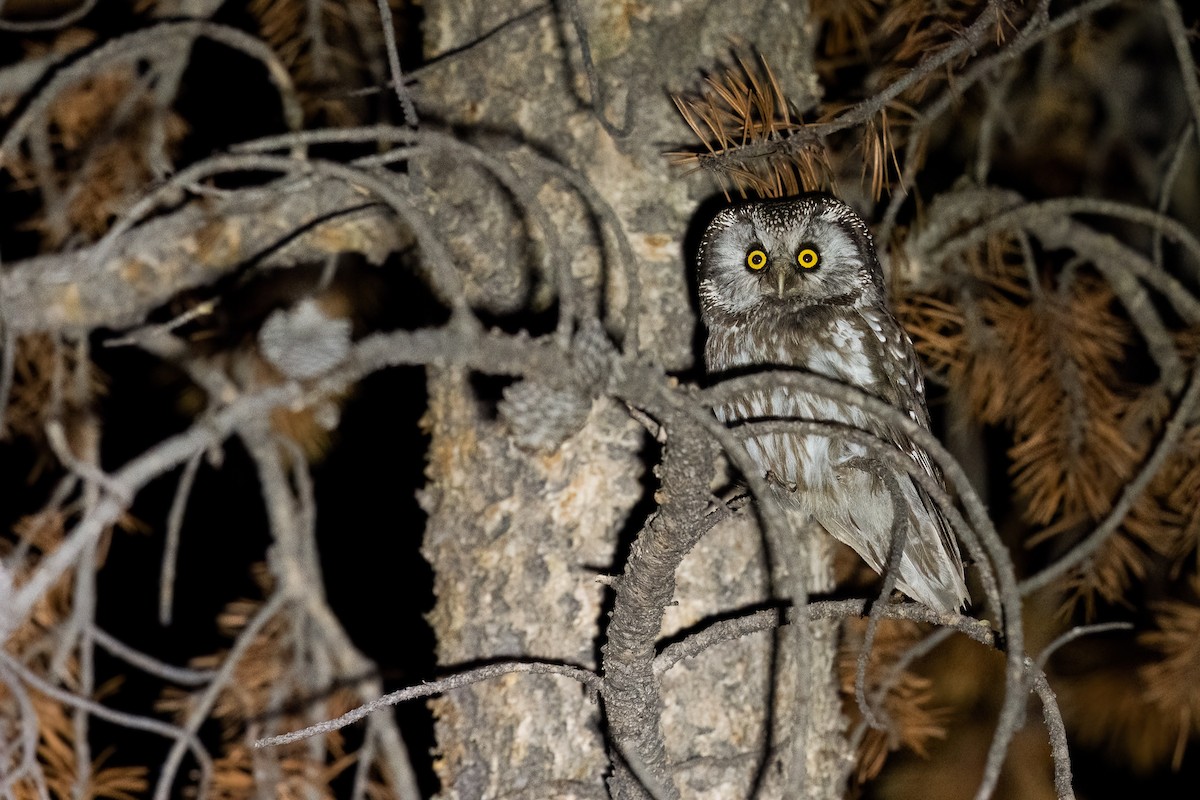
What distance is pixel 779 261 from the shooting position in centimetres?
201

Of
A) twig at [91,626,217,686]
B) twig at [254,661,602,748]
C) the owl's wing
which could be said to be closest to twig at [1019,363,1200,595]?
the owl's wing

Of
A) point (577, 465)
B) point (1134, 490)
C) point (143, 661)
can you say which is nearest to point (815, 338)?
point (577, 465)

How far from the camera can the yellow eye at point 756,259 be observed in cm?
200

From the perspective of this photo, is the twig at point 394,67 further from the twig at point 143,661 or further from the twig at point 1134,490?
the twig at point 1134,490

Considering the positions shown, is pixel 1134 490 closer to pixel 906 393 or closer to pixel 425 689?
pixel 906 393

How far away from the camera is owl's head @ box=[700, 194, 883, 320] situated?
1956mm

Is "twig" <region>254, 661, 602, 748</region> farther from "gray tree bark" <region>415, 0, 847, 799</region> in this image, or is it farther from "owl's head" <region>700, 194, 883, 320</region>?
"owl's head" <region>700, 194, 883, 320</region>

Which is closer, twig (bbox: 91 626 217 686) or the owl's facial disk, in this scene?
twig (bbox: 91 626 217 686)

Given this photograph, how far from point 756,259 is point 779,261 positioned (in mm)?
46

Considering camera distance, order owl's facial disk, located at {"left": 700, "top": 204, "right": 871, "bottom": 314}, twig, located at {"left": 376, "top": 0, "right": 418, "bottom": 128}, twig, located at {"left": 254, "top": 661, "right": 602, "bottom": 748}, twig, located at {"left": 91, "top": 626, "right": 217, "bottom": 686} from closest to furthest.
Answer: twig, located at {"left": 254, "top": 661, "right": 602, "bottom": 748} < twig, located at {"left": 376, "top": 0, "right": 418, "bottom": 128} < twig, located at {"left": 91, "top": 626, "right": 217, "bottom": 686} < owl's facial disk, located at {"left": 700, "top": 204, "right": 871, "bottom": 314}

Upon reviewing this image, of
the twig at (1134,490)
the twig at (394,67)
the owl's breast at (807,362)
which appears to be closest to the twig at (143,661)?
the twig at (394,67)

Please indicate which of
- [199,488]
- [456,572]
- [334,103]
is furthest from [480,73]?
[199,488]

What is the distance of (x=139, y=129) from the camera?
7.34 ft

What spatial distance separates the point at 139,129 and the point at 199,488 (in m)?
1.83
